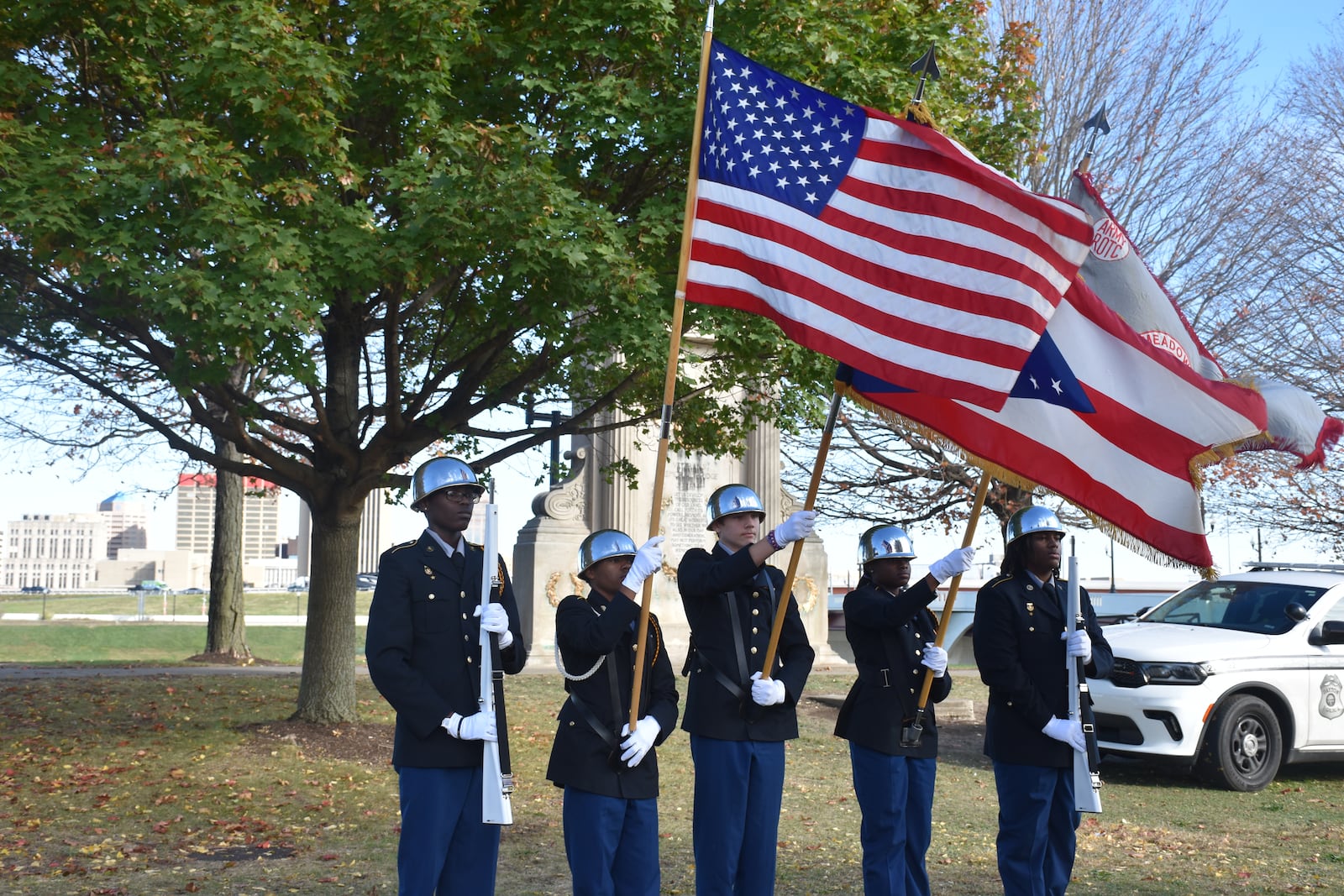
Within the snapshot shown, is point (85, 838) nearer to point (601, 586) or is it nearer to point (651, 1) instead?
point (601, 586)

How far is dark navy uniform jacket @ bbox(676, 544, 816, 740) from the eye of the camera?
5.83m

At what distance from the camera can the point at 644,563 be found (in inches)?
207

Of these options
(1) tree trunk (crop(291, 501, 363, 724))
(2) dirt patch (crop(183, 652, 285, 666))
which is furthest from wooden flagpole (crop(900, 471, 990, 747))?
(2) dirt patch (crop(183, 652, 285, 666))

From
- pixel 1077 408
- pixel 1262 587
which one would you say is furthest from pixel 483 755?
pixel 1262 587

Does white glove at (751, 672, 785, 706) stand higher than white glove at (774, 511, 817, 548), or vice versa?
white glove at (774, 511, 817, 548)

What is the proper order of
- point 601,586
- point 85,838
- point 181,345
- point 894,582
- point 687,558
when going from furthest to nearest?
point 181,345
point 85,838
point 894,582
point 687,558
point 601,586

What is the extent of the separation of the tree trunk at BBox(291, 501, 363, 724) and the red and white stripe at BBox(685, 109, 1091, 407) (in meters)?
7.85

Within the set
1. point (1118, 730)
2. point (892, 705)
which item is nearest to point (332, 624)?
point (1118, 730)

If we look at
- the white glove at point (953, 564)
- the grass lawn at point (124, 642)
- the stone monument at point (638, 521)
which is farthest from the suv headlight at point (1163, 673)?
the grass lawn at point (124, 642)

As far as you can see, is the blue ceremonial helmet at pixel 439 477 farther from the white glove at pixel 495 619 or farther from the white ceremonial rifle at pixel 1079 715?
the white ceremonial rifle at pixel 1079 715

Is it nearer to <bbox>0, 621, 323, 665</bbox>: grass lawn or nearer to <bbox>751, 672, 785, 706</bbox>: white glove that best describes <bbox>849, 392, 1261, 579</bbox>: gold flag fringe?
<bbox>751, 672, 785, 706</bbox>: white glove

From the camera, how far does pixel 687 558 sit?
19.6 feet

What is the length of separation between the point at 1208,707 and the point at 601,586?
7.74 metres

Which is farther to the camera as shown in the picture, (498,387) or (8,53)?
(498,387)
